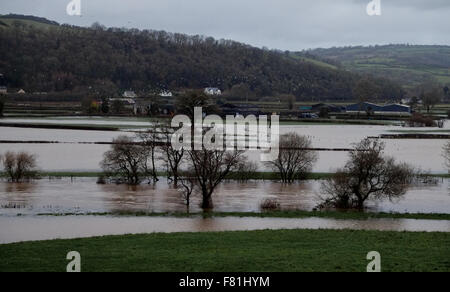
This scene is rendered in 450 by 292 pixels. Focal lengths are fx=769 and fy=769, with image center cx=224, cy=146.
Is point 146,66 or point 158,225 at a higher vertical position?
point 146,66

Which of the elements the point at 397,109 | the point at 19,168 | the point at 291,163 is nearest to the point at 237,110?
the point at 397,109

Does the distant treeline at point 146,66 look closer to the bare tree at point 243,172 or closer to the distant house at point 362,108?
the distant house at point 362,108

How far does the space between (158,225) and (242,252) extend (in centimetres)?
669

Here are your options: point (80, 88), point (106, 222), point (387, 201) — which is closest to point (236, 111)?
point (80, 88)

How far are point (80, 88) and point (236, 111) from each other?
46.9 m

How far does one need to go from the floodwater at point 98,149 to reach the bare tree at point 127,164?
2499 millimetres

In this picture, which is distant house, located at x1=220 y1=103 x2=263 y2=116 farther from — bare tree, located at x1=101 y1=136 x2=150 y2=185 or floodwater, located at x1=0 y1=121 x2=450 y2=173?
bare tree, located at x1=101 y1=136 x2=150 y2=185

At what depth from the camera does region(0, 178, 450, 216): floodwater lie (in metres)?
28.5

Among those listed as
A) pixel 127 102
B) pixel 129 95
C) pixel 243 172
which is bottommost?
pixel 243 172

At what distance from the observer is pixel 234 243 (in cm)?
1994

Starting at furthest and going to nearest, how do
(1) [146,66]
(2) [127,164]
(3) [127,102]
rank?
(1) [146,66], (3) [127,102], (2) [127,164]

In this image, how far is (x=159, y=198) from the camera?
103 ft

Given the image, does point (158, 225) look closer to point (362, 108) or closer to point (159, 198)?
point (159, 198)

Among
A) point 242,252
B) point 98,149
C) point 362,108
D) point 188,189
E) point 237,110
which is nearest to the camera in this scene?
point 242,252
